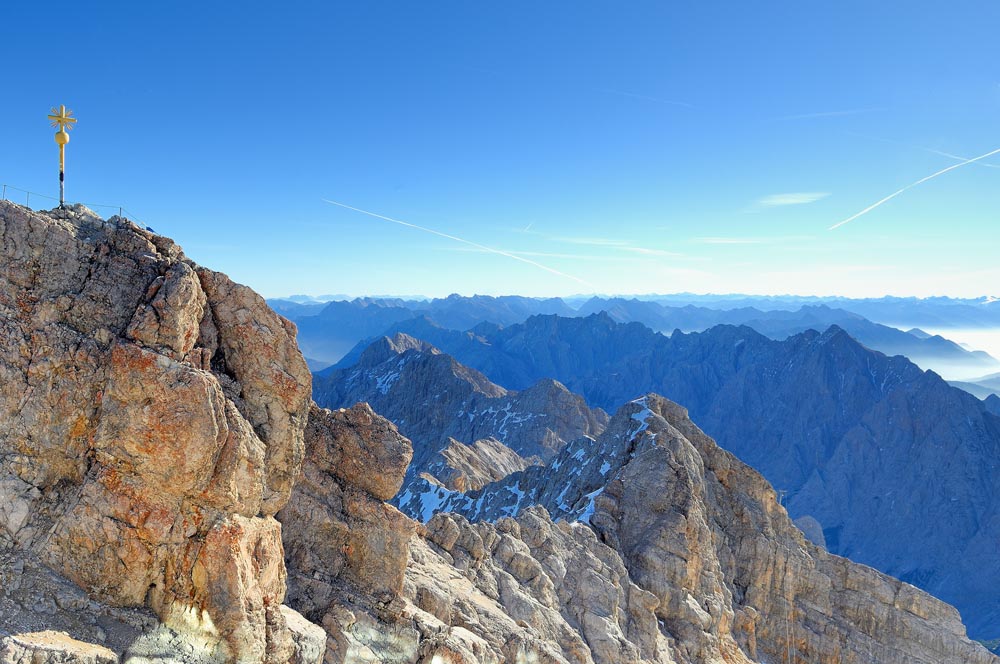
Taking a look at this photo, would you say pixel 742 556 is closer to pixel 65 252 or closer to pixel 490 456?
pixel 65 252

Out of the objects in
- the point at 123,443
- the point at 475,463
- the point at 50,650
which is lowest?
the point at 475,463

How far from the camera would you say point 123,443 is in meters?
18.9

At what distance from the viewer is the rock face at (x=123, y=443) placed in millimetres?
18422

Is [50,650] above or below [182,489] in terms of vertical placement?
below

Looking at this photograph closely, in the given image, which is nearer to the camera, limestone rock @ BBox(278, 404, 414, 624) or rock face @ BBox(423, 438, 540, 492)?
limestone rock @ BBox(278, 404, 414, 624)

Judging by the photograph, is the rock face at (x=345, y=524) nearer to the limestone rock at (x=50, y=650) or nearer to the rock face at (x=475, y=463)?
the limestone rock at (x=50, y=650)

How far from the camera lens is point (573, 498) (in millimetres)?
72750

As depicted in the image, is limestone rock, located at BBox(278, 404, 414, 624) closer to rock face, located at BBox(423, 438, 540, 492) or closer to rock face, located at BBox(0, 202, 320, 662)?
rock face, located at BBox(0, 202, 320, 662)

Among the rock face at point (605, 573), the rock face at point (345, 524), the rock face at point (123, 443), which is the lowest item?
the rock face at point (605, 573)

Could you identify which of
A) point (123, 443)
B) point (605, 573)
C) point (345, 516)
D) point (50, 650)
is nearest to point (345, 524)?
point (345, 516)

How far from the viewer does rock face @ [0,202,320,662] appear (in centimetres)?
1842

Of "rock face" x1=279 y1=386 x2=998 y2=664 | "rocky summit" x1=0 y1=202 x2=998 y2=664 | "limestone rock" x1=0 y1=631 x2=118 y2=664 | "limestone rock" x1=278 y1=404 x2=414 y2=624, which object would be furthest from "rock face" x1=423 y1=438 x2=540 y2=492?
"limestone rock" x1=0 y1=631 x2=118 y2=664

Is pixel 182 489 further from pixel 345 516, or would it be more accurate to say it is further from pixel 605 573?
pixel 605 573

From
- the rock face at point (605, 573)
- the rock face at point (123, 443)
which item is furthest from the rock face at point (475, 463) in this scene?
the rock face at point (123, 443)
